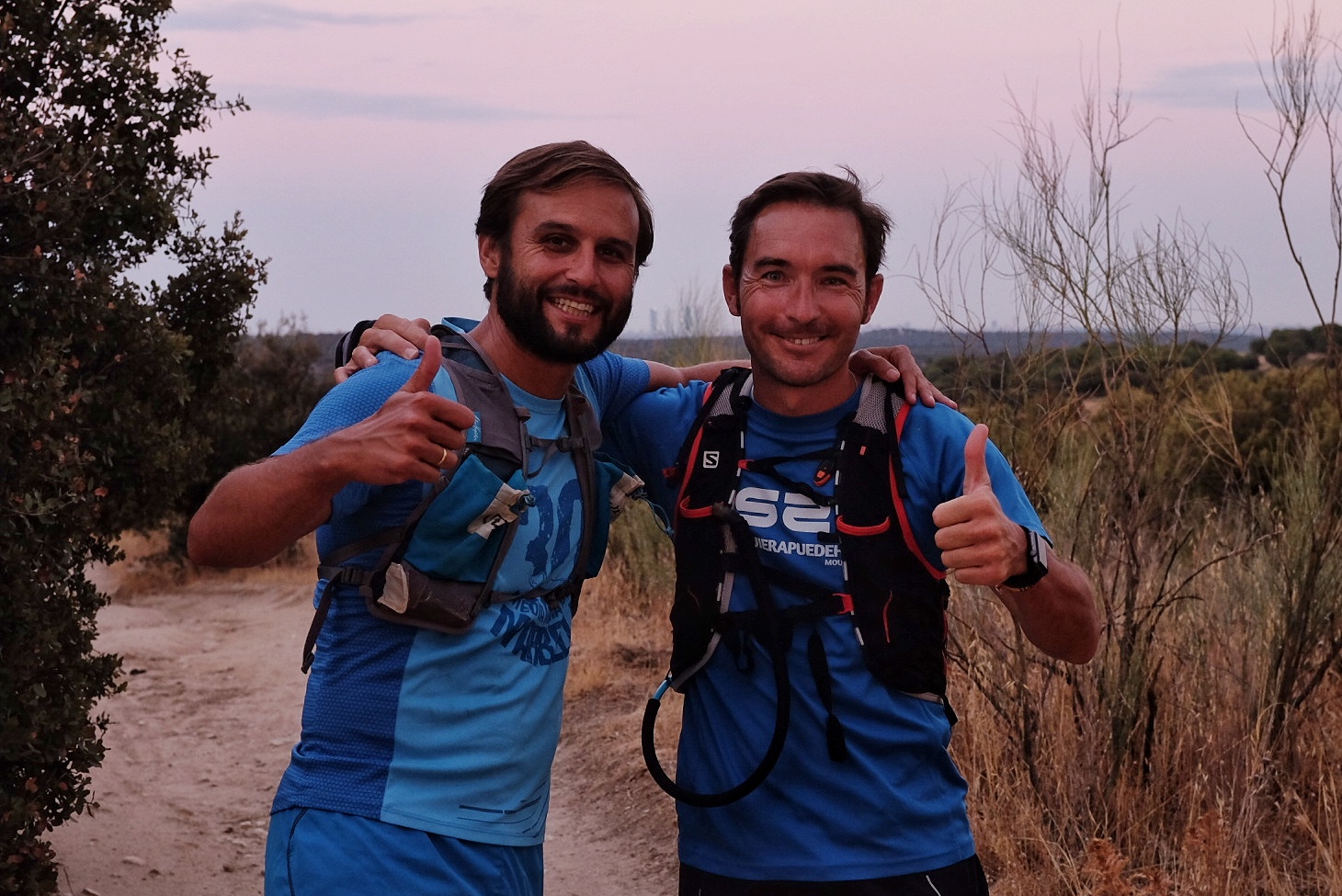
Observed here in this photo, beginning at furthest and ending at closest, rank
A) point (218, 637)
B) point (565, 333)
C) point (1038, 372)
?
point (218, 637) < point (1038, 372) < point (565, 333)

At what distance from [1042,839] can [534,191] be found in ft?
9.30

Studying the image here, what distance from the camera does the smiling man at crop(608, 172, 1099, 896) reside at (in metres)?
2.40

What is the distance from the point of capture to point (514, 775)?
2.37m

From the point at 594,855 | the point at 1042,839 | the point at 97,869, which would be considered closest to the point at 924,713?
the point at 1042,839

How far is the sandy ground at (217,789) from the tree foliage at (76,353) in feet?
2.97

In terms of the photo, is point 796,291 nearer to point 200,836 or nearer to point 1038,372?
point 1038,372

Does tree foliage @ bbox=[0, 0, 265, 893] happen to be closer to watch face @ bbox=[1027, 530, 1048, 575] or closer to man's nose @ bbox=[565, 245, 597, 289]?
man's nose @ bbox=[565, 245, 597, 289]

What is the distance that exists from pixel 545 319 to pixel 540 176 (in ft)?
1.01

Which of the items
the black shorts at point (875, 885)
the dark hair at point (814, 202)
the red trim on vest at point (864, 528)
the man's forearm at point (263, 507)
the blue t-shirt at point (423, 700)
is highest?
the dark hair at point (814, 202)

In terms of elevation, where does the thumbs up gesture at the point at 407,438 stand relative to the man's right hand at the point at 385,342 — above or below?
below

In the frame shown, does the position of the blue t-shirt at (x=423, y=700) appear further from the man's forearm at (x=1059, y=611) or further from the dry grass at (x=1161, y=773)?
the dry grass at (x=1161, y=773)

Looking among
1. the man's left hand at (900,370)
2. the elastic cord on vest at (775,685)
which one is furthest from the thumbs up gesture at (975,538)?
the man's left hand at (900,370)

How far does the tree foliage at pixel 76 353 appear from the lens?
4082mm

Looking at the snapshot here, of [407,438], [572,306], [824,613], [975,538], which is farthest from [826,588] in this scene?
[407,438]
